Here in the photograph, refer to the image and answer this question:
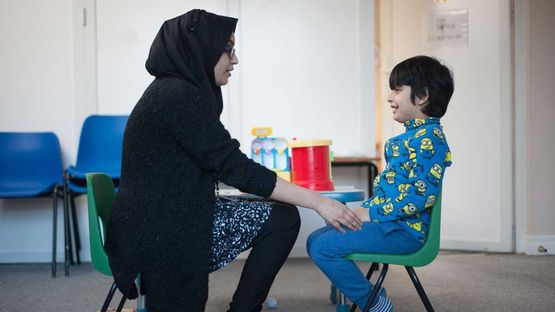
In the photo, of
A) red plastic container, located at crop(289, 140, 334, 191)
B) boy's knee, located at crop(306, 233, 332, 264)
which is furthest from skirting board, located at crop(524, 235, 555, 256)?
boy's knee, located at crop(306, 233, 332, 264)

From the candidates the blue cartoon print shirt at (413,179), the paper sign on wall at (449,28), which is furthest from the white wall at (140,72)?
the blue cartoon print shirt at (413,179)

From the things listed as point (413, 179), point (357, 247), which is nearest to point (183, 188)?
point (357, 247)

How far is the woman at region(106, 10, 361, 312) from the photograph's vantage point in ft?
4.72

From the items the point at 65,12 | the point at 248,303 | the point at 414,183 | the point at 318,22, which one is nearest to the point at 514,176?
the point at 318,22

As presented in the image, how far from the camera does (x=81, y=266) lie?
357 cm

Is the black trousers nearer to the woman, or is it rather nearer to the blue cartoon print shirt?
the woman

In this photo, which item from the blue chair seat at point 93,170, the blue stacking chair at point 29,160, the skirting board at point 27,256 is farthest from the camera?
the skirting board at point 27,256

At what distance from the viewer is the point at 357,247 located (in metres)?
1.61

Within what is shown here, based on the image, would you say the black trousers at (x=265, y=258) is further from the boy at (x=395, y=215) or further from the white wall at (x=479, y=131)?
the white wall at (x=479, y=131)

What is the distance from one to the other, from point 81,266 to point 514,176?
3164 mm

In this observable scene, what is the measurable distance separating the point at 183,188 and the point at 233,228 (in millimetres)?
212

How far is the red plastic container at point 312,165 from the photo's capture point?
6.69 ft

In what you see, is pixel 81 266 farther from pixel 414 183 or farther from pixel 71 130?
pixel 414 183

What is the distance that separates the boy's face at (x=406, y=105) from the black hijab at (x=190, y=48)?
630 millimetres
